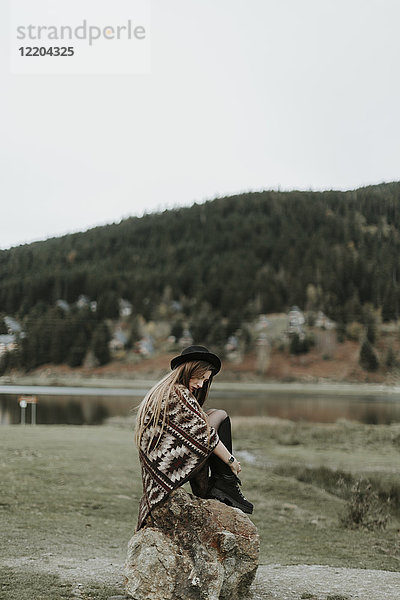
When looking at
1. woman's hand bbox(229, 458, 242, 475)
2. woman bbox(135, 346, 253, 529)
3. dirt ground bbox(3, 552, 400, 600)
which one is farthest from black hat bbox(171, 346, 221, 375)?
dirt ground bbox(3, 552, 400, 600)

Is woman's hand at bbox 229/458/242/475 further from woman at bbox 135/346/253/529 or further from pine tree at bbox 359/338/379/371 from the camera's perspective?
pine tree at bbox 359/338/379/371

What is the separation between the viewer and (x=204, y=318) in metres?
123

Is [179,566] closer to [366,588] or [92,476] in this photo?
[366,588]

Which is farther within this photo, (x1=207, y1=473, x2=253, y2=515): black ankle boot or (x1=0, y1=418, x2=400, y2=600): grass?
(x1=0, y1=418, x2=400, y2=600): grass

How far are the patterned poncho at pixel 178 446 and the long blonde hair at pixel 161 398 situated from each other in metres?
0.03

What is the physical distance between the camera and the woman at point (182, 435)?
5.24 meters

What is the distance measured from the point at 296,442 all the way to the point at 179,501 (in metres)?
22.7

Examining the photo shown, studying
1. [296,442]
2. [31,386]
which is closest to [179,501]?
[296,442]

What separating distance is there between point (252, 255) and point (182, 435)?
151527mm

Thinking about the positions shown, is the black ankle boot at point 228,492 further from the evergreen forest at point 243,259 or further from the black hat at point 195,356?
the evergreen forest at point 243,259

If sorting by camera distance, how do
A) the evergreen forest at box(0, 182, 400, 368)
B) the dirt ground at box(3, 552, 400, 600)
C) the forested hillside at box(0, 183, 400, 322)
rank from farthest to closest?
the forested hillside at box(0, 183, 400, 322), the evergreen forest at box(0, 182, 400, 368), the dirt ground at box(3, 552, 400, 600)

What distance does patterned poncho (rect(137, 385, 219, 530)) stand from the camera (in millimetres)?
5230

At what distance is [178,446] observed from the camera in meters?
5.25

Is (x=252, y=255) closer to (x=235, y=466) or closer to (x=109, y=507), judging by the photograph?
(x=109, y=507)
